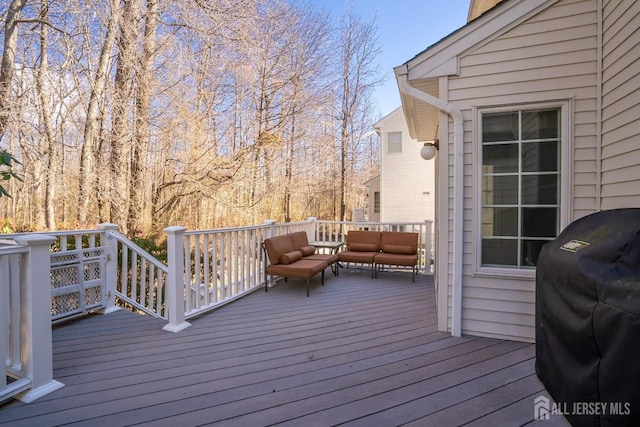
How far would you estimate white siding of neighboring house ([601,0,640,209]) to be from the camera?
233cm

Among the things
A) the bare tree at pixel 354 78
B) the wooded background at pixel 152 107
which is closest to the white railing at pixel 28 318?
the wooded background at pixel 152 107

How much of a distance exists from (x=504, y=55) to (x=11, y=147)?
8.15 metres

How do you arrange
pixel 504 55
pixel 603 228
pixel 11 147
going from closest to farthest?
pixel 603 228, pixel 504 55, pixel 11 147

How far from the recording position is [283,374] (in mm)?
2434

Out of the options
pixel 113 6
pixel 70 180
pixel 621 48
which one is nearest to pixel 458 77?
pixel 621 48

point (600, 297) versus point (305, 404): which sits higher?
point (600, 297)

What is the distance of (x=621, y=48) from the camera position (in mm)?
2504

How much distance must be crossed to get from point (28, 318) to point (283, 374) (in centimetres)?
181

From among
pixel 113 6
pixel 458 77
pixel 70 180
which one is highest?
pixel 113 6

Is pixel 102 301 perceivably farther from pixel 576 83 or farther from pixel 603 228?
pixel 576 83

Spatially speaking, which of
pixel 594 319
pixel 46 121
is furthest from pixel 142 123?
pixel 594 319

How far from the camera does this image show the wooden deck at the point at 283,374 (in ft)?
6.37

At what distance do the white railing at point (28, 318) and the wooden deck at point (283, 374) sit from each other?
0.44 ft

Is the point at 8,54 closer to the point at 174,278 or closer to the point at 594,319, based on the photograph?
the point at 174,278
